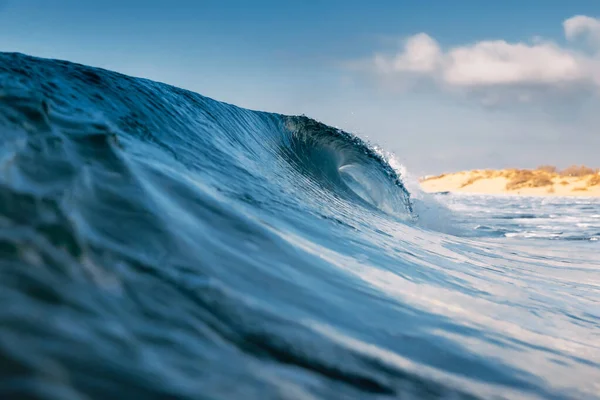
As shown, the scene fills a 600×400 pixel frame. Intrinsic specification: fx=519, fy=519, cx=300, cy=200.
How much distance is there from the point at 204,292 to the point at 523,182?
52.4 metres

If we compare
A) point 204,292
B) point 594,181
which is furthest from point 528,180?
point 204,292

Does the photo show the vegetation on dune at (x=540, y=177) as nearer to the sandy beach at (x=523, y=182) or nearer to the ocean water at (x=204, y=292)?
the sandy beach at (x=523, y=182)

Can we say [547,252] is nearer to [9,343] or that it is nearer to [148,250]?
[148,250]

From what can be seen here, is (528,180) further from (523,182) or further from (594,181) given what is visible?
(594,181)

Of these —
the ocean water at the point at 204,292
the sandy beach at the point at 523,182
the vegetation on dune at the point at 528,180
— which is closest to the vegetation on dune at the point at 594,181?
the sandy beach at the point at 523,182

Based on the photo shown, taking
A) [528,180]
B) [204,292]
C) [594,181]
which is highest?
[528,180]

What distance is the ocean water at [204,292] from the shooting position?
3.80ft

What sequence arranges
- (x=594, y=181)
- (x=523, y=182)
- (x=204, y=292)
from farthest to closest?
(x=523, y=182) → (x=594, y=181) → (x=204, y=292)

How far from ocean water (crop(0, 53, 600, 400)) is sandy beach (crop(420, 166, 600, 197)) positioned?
37.1 m

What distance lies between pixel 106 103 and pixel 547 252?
16.3 feet

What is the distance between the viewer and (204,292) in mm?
1607

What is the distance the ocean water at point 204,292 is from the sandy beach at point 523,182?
122ft

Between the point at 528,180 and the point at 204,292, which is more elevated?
the point at 528,180

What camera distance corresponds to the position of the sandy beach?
42544mm
